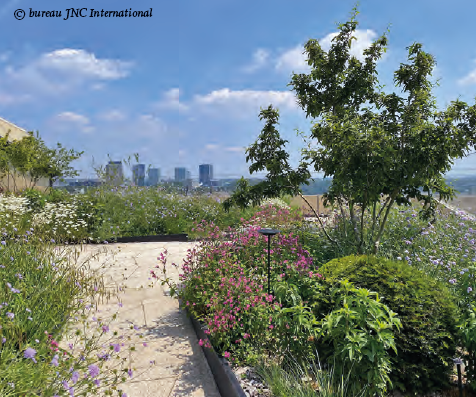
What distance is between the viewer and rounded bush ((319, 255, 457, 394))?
2.64 metres

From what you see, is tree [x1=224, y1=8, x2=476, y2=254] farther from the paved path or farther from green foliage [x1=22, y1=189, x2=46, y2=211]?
green foliage [x1=22, y1=189, x2=46, y2=211]

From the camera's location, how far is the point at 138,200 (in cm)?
1084

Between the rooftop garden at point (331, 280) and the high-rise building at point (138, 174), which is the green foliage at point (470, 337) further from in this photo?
the high-rise building at point (138, 174)

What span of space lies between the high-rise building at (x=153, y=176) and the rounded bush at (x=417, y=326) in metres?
9.45

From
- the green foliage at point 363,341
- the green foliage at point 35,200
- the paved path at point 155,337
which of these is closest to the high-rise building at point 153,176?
the green foliage at point 35,200

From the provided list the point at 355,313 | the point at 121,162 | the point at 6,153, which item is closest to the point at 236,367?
the point at 355,313

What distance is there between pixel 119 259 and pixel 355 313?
18.7 feet

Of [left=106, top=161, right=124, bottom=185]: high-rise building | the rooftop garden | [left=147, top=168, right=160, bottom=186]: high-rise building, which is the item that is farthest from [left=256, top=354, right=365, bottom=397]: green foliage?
[left=147, top=168, right=160, bottom=186]: high-rise building

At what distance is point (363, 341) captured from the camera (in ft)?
7.45

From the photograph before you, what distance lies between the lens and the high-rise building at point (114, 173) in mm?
11133

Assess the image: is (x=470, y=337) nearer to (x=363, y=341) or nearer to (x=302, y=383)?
(x=363, y=341)

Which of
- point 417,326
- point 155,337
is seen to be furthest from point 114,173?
point 417,326

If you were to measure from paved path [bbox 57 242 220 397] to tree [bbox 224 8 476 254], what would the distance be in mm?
2049

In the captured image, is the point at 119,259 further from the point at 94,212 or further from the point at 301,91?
the point at 301,91
